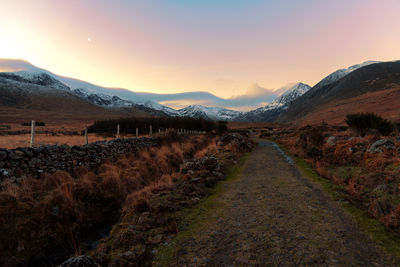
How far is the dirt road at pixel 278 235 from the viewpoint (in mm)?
3684

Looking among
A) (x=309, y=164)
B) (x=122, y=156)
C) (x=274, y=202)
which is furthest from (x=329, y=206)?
(x=122, y=156)

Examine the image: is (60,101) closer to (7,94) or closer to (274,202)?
(7,94)

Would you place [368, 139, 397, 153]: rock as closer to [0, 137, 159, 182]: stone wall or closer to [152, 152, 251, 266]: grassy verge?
[152, 152, 251, 266]: grassy verge

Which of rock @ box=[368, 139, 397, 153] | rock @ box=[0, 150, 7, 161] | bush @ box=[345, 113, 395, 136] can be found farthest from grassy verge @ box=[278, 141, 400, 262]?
bush @ box=[345, 113, 395, 136]

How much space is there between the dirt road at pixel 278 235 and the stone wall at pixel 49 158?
831 centimetres

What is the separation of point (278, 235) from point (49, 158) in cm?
1055

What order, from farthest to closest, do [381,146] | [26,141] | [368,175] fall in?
[26,141] → [381,146] → [368,175]

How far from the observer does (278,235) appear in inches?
177

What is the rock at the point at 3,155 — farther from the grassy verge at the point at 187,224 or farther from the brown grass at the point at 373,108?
the brown grass at the point at 373,108

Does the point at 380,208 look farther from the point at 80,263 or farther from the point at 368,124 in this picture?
the point at 368,124

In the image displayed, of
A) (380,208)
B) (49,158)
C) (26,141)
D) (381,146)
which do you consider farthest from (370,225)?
(26,141)

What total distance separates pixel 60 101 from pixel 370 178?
227594 mm

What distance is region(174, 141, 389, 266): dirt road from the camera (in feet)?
12.1

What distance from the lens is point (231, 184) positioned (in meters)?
8.98
